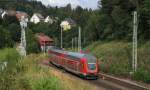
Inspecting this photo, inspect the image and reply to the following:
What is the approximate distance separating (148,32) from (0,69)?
36.2 m

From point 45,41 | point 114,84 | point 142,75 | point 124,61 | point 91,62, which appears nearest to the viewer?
point 114,84

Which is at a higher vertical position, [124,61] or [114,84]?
[124,61]

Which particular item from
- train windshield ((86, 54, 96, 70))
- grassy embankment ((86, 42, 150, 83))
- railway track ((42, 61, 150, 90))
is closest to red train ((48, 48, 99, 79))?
→ train windshield ((86, 54, 96, 70))

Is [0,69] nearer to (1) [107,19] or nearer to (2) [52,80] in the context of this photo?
(2) [52,80]

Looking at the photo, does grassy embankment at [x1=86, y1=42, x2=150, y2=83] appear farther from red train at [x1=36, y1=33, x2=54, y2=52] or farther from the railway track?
red train at [x1=36, y1=33, x2=54, y2=52]

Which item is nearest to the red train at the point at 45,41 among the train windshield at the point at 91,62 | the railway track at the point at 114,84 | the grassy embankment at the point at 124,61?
the grassy embankment at the point at 124,61

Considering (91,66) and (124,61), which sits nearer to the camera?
(91,66)

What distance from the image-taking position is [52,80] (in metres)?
9.45

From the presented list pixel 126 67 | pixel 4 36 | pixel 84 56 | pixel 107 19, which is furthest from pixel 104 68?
pixel 107 19

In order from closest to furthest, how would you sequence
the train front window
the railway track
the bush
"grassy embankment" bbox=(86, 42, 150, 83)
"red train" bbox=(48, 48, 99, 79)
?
1. the railway track
2. the bush
3. "grassy embankment" bbox=(86, 42, 150, 83)
4. "red train" bbox=(48, 48, 99, 79)
5. the train front window

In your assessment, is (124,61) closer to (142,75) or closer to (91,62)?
(91,62)

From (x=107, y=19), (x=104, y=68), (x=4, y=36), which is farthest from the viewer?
(x=107, y=19)

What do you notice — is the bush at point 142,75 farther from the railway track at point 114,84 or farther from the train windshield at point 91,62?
the train windshield at point 91,62

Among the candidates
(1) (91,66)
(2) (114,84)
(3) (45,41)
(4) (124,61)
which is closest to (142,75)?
(2) (114,84)
